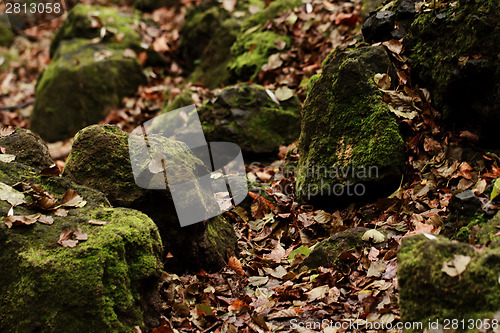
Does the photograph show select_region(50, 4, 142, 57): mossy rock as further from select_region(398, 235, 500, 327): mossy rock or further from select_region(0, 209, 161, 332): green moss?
select_region(398, 235, 500, 327): mossy rock

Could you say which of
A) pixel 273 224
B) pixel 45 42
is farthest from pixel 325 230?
pixel 45 42

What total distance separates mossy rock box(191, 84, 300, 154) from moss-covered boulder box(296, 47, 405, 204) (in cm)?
111

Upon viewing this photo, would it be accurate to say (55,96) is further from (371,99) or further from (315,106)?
(371,99)

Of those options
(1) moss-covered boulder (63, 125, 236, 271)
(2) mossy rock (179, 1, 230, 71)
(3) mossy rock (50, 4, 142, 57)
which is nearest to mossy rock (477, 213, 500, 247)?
→ (1) moss-covered boulder (63, 125, 236, 271)

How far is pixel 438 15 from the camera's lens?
3.59 metres

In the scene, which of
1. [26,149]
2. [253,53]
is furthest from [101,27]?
[26,149]

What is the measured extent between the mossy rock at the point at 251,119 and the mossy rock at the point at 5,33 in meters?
7.68

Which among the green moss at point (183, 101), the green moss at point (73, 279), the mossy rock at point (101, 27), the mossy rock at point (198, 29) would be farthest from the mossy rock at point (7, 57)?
the green moss at point (73, 279)

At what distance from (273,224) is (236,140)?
153 centimetres

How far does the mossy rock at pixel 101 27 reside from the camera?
26.4ft

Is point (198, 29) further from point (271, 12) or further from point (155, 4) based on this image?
point (155, 4)

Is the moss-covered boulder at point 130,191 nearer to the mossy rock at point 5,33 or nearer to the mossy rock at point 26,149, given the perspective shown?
the mossy rock at point 26,149

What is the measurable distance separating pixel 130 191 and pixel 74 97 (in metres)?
4.85

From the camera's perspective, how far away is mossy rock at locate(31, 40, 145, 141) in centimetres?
733
